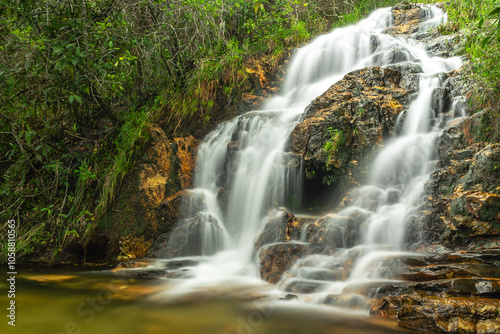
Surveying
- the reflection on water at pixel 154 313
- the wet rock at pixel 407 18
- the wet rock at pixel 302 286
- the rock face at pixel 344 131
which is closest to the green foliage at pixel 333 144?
the rock face at pixel 344 131

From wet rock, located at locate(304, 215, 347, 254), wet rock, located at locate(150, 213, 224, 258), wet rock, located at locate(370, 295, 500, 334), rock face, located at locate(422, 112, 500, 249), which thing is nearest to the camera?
wet rock, located at locate(370, 295, 500, 334)

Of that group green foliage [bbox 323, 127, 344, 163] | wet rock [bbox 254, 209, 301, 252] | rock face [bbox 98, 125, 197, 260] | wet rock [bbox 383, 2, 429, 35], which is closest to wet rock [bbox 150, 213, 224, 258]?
rock face [bbox 98, 125, 197, 260]

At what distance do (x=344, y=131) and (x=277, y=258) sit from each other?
2.81 metres

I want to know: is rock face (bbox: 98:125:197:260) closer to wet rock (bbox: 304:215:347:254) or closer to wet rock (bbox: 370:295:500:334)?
wet rock (bbox: 304:215:347:254)

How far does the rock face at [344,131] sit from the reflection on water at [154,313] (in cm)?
282

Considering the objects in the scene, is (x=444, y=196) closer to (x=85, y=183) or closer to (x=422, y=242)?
(x=422, y=242)

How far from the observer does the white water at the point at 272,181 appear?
444 cm

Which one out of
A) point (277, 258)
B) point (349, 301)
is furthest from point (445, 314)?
point (277, 258)

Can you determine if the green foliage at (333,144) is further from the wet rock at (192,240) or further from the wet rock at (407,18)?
the wet rock at (407,18)

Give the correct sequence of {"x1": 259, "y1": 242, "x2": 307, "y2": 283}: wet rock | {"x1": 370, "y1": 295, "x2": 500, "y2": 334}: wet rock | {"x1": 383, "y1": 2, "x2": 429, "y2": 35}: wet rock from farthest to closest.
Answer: {"x1": 383, "y1": 2, "x2": 429, "y2": 35}: wet rock
{"x1": 259, "y1": 242, "x2": 307, "y2": 283}: wet rock
{"x1": 370, "y1": 295, "x2": 500, "y2": 334}: wet rock

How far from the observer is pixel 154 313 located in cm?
Result: 307

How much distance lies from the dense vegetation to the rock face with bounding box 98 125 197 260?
0.22 meters

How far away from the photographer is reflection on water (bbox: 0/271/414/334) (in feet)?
8.90

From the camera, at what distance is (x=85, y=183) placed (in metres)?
5.42
